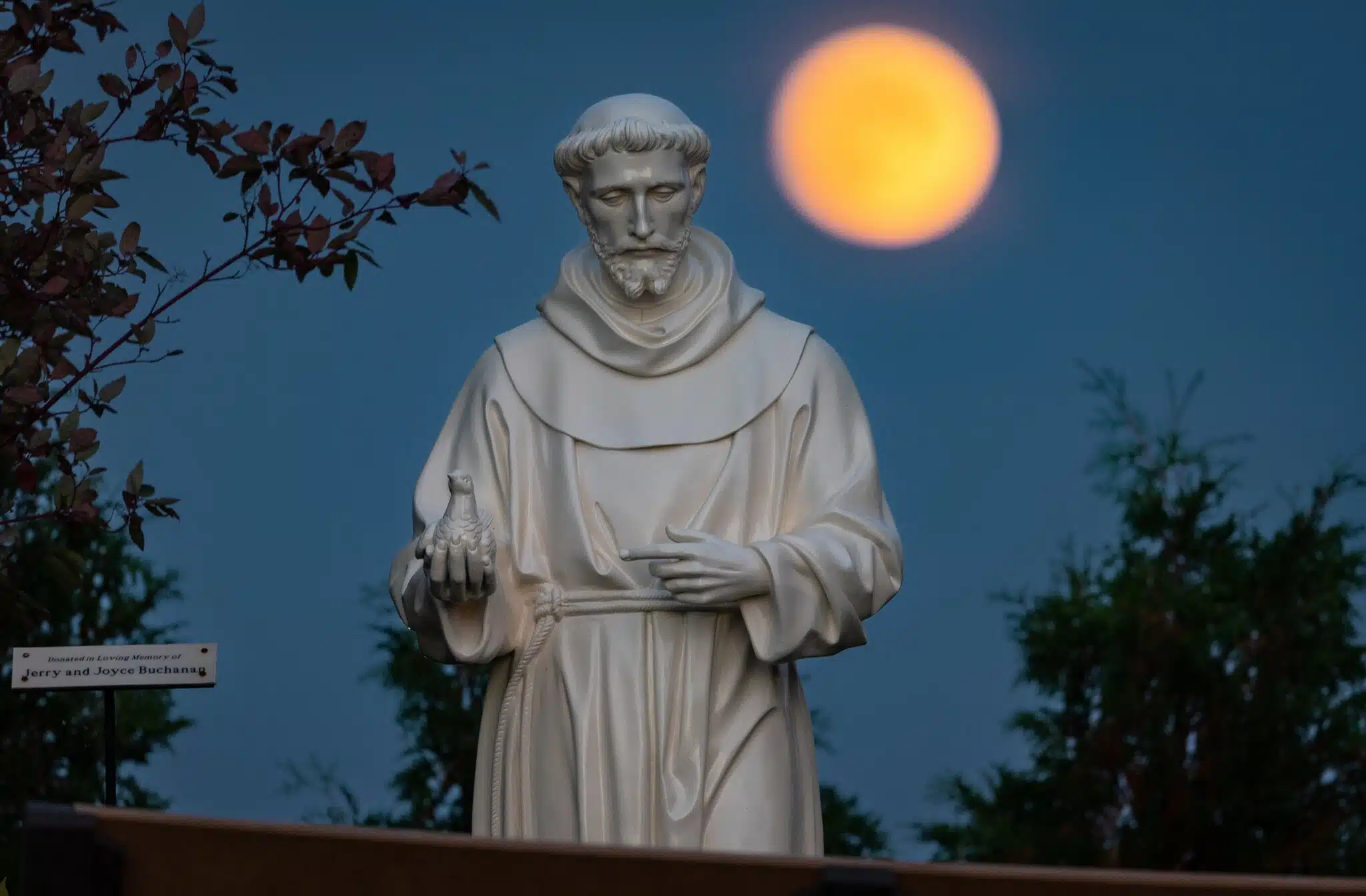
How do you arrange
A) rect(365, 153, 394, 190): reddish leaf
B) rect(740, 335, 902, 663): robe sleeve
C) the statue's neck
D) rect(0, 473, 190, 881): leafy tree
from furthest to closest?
rect(0, 473, 190, 881): leafy tree < rect(365, 153, 394, 190): reddish leaf < the statue's neck < rect(740, 335, 902, 663): robe sleeve

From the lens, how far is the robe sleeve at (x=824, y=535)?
5.42 metres

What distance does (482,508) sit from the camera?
5641 millimetres

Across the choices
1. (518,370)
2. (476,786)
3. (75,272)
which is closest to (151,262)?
(75,272)

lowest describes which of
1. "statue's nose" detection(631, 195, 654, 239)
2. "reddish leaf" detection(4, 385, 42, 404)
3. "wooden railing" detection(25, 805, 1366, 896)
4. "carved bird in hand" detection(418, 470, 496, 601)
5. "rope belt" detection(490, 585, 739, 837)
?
"wooden railing" detection(25, 805, 1366, 896)

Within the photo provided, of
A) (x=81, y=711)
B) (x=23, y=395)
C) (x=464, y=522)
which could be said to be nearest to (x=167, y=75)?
(x=23, y=395)

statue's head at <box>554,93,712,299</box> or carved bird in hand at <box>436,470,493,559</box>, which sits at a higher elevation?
statue's head at <box>554,93,712,299</box>

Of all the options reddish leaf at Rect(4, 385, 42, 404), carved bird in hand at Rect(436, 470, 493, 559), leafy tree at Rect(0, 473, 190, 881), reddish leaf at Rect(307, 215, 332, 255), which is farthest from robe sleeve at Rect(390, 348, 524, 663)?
leafy tree at Rect(0, 473, 190, 881)

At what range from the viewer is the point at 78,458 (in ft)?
19.7

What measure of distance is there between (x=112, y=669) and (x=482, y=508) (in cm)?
133

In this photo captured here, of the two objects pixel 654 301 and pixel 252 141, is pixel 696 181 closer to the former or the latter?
pixel 654 301

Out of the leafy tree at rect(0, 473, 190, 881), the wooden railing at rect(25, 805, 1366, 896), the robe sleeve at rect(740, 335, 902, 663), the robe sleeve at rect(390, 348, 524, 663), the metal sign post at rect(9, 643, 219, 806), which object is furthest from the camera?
the leafy tree at rect(0, 473, 190, 881)

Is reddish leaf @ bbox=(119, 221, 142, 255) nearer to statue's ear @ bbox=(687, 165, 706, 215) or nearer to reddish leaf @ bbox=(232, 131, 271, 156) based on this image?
reddish leaf @ bbox=(232, 131, 271, 156)

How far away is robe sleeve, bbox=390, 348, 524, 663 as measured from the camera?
18.1 ft

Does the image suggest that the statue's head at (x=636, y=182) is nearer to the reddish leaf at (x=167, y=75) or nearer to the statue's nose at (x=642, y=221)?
the statue's nose at (x=642, y=221)
